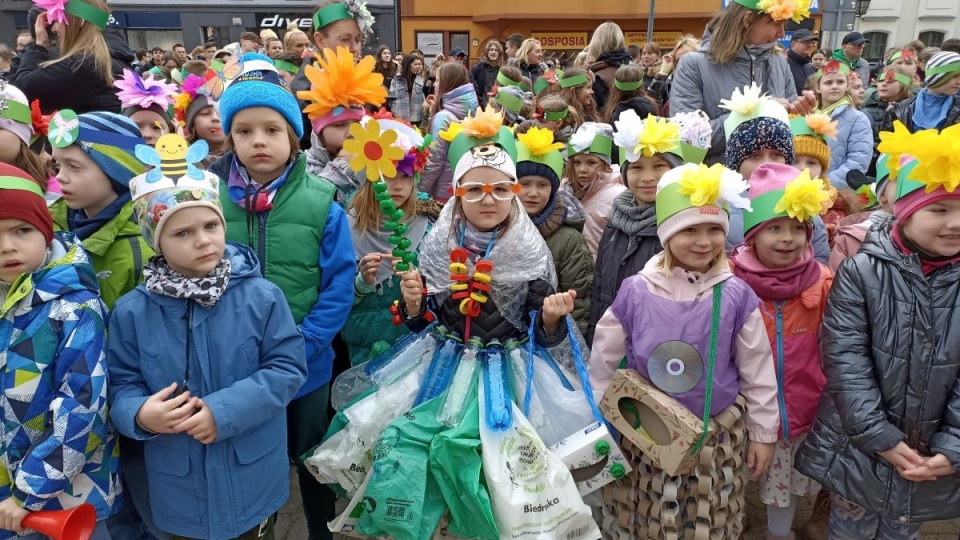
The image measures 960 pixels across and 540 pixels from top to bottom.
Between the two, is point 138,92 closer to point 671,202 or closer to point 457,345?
point 457,345

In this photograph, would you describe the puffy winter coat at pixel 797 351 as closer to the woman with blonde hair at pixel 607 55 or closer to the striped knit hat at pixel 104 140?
the striped knit hat at pixel 104 140

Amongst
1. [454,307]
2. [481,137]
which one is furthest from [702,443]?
[481,137]

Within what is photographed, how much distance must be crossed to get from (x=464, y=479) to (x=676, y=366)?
895 millimetres

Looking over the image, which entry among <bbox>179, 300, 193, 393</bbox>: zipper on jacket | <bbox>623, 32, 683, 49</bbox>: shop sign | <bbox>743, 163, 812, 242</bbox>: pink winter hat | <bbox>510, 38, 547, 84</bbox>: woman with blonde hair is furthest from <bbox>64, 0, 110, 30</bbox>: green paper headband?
<bbox>623, 32, 683, 49</bbox>: shop sign

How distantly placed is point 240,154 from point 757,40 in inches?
113

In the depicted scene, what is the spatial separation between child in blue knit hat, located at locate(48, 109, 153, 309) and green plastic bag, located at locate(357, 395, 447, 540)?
1.14 metres

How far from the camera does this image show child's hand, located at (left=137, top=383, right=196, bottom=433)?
193cm

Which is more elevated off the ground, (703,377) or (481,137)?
(481,137)

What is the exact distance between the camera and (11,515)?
1916mm

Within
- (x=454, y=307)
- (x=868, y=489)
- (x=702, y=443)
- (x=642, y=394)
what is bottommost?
(x=868, y=489)

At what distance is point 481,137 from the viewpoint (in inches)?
109

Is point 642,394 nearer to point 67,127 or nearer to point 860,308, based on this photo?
point 860,308

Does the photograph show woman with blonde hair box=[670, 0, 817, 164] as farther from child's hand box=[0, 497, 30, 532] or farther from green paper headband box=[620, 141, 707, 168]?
child's hand box=[0, 497, 30, 532]

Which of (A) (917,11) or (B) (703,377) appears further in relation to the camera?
(A) (917,11)
